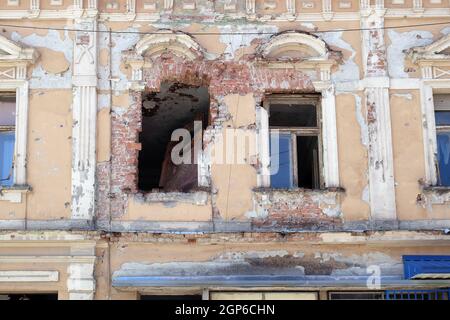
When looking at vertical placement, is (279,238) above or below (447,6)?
below

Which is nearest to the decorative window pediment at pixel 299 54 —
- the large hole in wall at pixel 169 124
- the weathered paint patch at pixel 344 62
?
the weathered paint patch at pixel 344 62

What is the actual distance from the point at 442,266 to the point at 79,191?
4.82 meters

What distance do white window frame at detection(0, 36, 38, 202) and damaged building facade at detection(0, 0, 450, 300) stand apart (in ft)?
Result: 0.06

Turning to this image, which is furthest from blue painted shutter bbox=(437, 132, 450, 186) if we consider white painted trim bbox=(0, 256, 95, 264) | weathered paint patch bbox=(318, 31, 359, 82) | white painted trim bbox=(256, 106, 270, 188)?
white painted trim bbox=(0, 256, 95, 264)

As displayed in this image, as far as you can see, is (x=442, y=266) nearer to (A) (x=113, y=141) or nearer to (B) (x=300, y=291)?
(B) (x=300, y=291)

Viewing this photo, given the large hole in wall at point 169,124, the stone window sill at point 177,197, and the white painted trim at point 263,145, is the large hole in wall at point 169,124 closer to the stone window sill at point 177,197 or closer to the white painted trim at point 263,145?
the stone window sill at point 177,197

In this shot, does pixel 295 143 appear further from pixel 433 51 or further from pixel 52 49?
pixel 52 49

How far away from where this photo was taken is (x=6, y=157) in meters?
12.1

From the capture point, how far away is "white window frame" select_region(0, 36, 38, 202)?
11.7 metres
